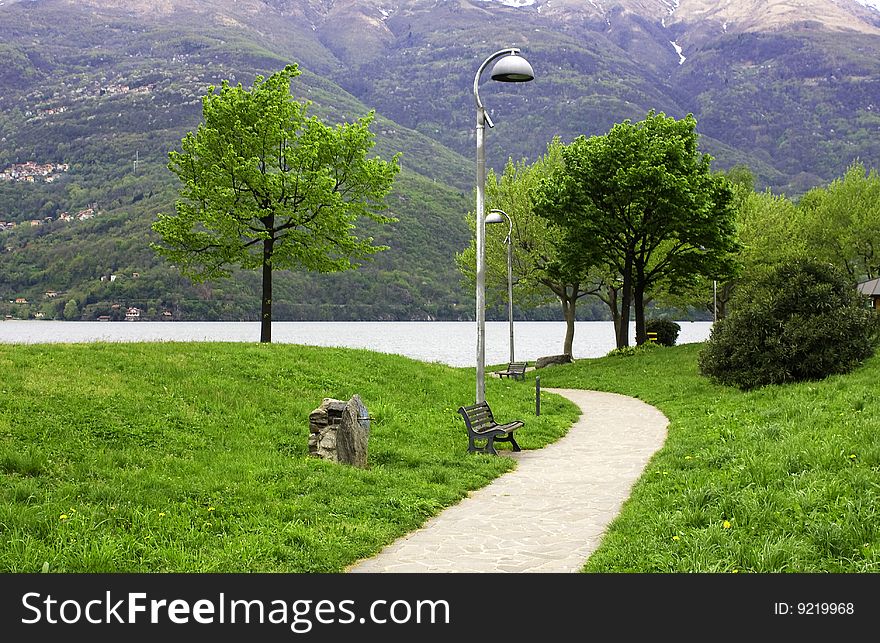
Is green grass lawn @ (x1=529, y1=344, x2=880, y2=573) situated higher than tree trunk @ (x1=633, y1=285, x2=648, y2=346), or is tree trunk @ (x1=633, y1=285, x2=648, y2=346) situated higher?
tree trunk @ (x1=633, y1=285, x2=648, y2=346)

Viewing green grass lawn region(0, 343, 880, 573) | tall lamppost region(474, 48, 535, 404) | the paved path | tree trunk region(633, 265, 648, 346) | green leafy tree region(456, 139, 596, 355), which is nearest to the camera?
green grass lawn region(0, 343, 880, 573)

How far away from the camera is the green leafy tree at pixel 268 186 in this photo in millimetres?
28531

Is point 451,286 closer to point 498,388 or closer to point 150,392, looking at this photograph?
point 498,388

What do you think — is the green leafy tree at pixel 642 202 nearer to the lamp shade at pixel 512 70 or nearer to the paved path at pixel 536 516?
the paved path at pixel 536 516

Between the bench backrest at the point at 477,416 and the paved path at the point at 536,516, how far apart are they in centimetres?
77

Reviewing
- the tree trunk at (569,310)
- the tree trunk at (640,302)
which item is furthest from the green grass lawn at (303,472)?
the tree trunk at (569,310)

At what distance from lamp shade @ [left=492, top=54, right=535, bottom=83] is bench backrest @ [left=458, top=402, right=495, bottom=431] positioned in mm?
6200

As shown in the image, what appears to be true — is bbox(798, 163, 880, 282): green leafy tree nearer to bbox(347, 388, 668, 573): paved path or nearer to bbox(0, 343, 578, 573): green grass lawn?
bbox(0, 343, 578, 573): green grass lawn

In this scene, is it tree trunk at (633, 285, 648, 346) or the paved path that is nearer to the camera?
the paved path

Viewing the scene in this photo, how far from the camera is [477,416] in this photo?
15.3 m

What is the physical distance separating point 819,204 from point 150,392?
5619 centimetres

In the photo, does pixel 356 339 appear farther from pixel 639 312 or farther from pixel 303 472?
pixel 303 472

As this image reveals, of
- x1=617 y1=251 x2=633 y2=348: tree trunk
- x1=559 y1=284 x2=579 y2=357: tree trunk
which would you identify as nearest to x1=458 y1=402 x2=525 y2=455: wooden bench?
x1=617 y1=251 x2=633 y2=348: tree trunk

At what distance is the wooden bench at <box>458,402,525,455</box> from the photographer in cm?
1431
